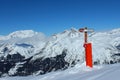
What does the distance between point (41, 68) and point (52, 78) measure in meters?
167

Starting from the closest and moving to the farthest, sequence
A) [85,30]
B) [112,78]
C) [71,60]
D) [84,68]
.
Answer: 1. [112,78]
2. [84,68]
3. [85,30]
4. [71,60]

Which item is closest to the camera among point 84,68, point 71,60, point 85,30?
point 84,68

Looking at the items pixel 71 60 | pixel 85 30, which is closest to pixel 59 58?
pixel 71 60

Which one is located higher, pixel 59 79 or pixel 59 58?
pixel 59 58

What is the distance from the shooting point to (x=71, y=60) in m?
200

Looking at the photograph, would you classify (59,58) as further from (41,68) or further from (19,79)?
(19,79)

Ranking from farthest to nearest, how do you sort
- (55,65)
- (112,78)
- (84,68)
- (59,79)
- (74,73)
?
(55,65) < (84,68) < (74,73) < (59,79) < (112,78)

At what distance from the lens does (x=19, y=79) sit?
482 inches

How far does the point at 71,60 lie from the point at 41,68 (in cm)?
2952

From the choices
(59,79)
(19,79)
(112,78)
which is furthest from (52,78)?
A: (112,78)

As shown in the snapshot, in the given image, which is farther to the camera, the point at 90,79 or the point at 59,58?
the point at 59,58

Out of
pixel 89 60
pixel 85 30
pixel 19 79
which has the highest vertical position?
pixel 85 30

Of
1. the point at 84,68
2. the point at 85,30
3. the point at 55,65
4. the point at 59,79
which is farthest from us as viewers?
the point at 55,65

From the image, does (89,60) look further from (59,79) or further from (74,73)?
(59,79)
